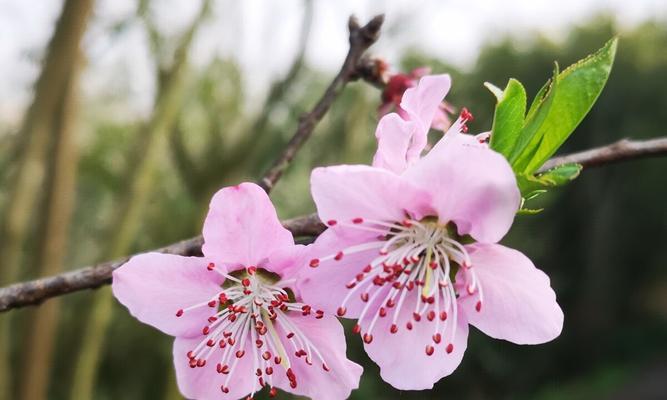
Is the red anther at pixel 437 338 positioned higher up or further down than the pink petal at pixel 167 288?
higher up

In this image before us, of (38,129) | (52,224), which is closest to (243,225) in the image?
(38,129)

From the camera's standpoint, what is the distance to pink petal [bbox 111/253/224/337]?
0.55 meters

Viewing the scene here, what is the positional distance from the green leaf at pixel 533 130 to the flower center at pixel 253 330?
19 cm

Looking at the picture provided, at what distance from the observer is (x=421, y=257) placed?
1.80 feet

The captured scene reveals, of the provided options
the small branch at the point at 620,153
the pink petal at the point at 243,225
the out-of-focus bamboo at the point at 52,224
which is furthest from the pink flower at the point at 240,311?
the out-of-focus bamboo at the point at 52,224

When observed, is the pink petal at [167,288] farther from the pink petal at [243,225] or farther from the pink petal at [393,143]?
the pink petal at [393,143]

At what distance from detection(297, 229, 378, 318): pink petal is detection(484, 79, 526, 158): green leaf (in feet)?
0.39

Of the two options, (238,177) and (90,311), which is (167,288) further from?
(238,177)

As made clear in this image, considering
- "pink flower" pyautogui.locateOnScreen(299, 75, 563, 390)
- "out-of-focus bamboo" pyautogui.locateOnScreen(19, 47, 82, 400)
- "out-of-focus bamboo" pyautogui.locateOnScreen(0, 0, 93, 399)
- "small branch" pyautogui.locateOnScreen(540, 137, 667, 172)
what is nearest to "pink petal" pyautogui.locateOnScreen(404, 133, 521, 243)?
"pink flower" pyautogui.locateOnScreen(299, 75, 563, 390)

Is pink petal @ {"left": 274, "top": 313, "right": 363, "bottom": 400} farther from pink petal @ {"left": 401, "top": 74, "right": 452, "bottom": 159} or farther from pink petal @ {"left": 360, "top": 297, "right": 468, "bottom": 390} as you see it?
pink petal @ {"left": 401, "top": 74, "right": 452, "bottom": 159}

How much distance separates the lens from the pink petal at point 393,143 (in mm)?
522

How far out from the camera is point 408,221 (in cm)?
51

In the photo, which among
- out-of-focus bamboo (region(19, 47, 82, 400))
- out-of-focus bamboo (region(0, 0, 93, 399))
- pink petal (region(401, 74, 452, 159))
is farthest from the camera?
out-of-focus bamboo (region(19, 47, 82, 400))

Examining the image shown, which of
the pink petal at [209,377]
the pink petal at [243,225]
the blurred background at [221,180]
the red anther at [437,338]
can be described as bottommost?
the blurred background at [221,180]
